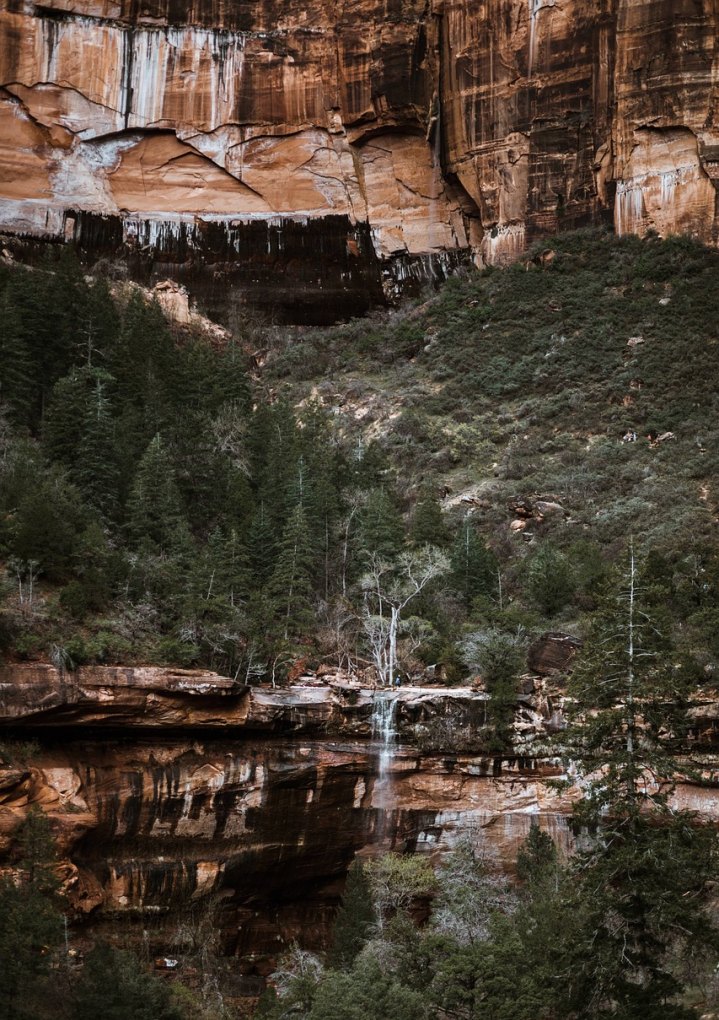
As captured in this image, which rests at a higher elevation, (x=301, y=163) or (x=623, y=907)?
(x=301, y=163)

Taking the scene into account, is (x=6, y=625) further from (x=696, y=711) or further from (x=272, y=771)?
(x=696, y=711)

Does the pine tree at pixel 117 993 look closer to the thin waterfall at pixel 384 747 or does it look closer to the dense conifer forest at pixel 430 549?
the dense conifer forest at pixel 430 549

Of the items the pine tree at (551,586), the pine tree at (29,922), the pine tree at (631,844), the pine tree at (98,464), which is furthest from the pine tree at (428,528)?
the pine tree at (631,844)

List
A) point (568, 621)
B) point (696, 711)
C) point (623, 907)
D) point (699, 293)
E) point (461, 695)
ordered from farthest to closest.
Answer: point (699, 293), point (568, 621), point (461, 695), point (696, 711), point (623, 907)

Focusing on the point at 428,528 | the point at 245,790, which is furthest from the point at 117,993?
the point at 428,528

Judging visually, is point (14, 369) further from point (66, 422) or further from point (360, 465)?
point (360, 465)

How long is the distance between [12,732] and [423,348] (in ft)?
126

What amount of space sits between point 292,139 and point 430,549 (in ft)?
113

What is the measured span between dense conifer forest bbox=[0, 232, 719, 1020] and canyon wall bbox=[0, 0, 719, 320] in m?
3.37

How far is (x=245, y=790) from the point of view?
3722 centimetres

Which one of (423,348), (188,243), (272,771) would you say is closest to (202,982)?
(272,771)

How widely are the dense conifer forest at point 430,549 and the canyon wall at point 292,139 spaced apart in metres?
3.37

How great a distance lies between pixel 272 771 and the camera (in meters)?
37.6

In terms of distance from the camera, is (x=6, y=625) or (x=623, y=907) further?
(x=6, y=625)
